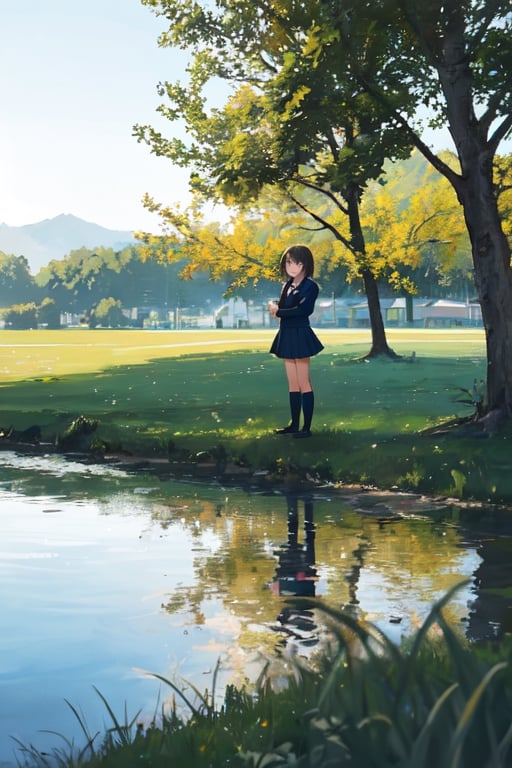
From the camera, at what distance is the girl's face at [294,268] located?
53.1 feet

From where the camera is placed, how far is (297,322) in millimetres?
16078

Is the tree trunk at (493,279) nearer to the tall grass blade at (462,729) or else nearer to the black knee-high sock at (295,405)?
the black knee-high sock at (295,405)

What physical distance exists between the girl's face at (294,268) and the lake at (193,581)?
2.67 metres

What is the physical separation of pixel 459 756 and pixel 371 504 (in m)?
10.2

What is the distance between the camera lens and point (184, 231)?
53.7 metres

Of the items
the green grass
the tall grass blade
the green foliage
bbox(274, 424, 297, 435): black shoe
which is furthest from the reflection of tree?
bbox(274, 424, 297, 435): black shoe

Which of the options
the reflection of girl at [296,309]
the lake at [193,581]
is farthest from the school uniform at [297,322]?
the lake at [193,581]

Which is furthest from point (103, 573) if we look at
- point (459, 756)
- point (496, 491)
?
point (459, 756)

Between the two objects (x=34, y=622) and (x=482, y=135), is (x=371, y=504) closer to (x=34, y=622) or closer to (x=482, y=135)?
(x=34, y=622)

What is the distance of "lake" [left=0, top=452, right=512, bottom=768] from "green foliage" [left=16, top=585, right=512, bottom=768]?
1.19 feet

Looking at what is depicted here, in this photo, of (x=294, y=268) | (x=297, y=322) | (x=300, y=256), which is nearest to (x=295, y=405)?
(x=297, y=322)

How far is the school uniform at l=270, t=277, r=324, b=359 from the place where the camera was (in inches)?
632

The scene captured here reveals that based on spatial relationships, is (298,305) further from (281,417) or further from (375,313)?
(375,313)

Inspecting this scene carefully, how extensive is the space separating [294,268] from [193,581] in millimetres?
7245
